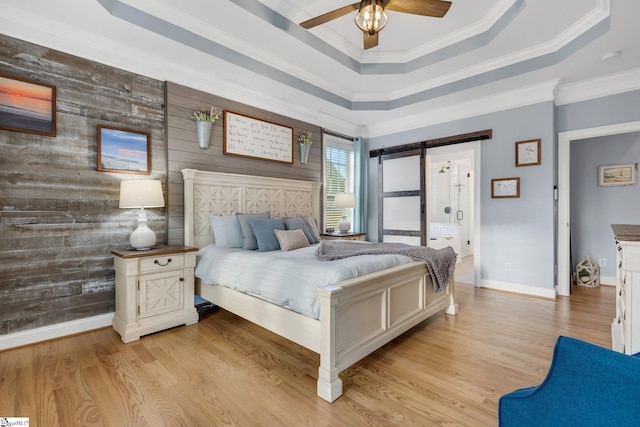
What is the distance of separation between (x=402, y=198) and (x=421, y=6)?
3.53 m

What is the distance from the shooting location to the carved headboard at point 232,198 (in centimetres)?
338

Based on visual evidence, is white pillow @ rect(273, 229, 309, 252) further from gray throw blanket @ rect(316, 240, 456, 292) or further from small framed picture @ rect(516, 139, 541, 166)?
small framed picture @ rect(516, 139, 541, 166)

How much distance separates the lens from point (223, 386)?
1.96 meters

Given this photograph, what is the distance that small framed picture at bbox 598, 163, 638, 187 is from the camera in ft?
14.5

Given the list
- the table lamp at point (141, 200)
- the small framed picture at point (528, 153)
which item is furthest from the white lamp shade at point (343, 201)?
the table lamp at point (141, 200)

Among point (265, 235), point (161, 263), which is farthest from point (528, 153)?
point (161, 263)

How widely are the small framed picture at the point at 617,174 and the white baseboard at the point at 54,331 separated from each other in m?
6.89

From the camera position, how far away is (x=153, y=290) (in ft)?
9.14

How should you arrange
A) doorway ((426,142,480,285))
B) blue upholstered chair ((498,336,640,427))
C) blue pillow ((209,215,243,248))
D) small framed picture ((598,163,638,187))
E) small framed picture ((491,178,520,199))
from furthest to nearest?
doorway ((426,142,480,285)) < small framed picture ((598,163,638,187)) < small framed picture ((491,178,520,199)) < blue pillow ((209,215,243,248)) < blue upholstered chair ((498,336,640,427))

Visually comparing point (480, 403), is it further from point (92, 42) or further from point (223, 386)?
point (92, 42)

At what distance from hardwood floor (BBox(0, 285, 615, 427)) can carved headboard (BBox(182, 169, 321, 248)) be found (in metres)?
1.11

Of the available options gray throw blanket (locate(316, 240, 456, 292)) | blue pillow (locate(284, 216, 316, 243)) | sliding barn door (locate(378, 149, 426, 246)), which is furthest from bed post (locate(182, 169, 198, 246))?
sliding barn door (locate(378, 149, 426, 246))

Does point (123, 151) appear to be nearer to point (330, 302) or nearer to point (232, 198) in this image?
point (232, 198)

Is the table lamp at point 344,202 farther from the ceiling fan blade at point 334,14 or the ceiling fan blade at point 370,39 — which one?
the ceiling fan blade at point 334,14
